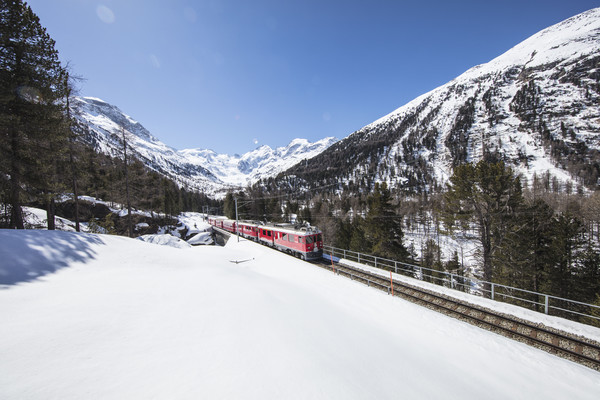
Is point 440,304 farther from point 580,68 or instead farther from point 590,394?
point 580,68

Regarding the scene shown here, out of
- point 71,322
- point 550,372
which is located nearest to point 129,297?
point 71,322

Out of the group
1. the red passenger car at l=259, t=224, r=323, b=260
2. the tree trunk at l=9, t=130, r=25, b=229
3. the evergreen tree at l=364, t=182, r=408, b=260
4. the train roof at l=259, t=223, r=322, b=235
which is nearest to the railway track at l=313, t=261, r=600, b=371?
the red passenger car at l=259, t=224, r=323, b=260

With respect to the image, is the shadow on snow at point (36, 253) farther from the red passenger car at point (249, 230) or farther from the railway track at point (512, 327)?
the red passenger car at point (249, 230)

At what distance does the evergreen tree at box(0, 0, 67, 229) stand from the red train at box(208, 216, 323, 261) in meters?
17.5

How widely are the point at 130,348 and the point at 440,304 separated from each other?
13.1 m

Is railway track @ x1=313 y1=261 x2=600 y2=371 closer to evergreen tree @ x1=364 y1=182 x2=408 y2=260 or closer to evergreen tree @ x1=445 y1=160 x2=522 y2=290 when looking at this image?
evergreen tree @ x1=445 y1=160 x2=522 y2=290

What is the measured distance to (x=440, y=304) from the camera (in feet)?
38.0

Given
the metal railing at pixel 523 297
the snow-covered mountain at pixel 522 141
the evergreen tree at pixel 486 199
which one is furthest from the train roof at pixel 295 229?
the snow-covered mountain at pixel 522 141

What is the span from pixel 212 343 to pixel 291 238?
18.4 m

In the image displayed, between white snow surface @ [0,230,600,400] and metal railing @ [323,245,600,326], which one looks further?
metal railing @ [323,245,600,326]

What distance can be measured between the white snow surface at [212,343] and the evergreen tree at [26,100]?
4508mm

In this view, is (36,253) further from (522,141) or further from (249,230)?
(522,141)

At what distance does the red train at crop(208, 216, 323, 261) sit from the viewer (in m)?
21.0

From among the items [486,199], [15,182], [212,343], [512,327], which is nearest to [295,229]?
[486,199]
